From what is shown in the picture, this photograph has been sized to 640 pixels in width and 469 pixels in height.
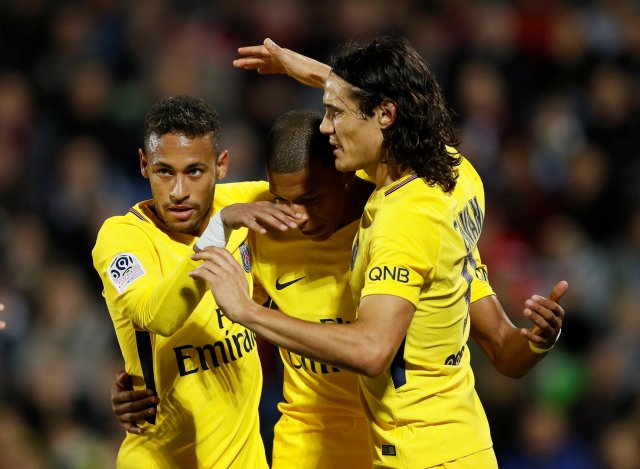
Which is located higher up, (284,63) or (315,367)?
(284,63)

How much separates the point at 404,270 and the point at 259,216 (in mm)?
558

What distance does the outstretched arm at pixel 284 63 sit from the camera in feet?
15.6

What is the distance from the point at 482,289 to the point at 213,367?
1.12m

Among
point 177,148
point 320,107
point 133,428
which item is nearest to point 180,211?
point 177,148

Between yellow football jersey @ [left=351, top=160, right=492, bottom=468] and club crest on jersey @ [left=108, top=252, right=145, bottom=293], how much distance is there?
31.0 inches

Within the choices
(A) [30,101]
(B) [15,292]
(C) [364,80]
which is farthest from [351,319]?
(A) [30,101]

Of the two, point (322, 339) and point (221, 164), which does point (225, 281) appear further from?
point (221, 164)

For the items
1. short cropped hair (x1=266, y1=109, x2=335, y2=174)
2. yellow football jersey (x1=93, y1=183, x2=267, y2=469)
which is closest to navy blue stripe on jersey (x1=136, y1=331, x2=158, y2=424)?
yellow football jersey (x1=93, y1=183, x2=267, y2=469)

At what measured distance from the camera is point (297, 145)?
422 cm

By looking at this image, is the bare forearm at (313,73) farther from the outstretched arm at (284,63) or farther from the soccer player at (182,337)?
the soccer player at (182,337)

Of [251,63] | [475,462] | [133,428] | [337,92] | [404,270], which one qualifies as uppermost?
[251,63]

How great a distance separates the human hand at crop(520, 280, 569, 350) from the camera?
4129 mm

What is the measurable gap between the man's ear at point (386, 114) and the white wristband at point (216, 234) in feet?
2.17

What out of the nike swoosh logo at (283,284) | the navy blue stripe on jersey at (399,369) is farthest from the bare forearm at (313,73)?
the navy blue stripe on jersey at (399,369)
